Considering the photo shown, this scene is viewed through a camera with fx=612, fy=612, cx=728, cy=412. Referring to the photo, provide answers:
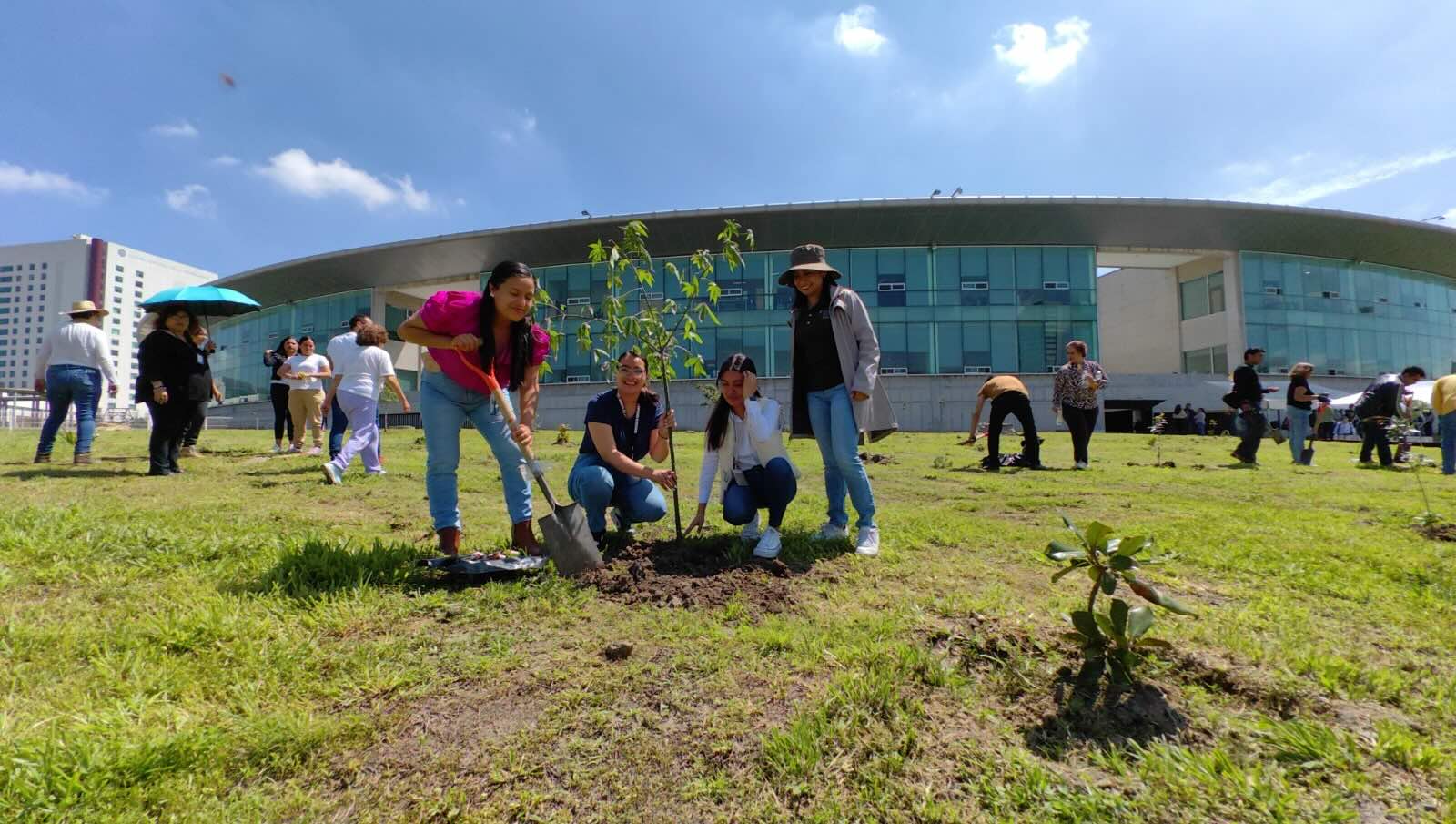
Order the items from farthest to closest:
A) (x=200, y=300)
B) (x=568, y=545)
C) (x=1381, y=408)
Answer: (x=1381, y=408)
(x=200, y=300)
(x=568, y=545)

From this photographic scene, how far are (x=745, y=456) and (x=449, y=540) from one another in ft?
5.84

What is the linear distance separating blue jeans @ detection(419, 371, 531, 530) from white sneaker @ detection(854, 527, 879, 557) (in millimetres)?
A: 1963

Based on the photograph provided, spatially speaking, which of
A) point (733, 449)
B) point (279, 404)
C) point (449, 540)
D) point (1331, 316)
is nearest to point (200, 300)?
point (279, 404)

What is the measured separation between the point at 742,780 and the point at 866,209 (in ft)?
95.7

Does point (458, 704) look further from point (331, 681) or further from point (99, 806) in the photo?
point (99, 806)

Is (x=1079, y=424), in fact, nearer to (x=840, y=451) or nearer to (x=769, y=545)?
(x=840, y=451)

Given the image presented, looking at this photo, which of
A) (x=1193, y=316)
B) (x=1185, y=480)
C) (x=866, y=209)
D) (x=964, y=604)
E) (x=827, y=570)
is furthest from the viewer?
(x=1193, y=316)

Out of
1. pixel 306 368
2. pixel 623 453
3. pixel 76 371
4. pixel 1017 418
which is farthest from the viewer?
pixel 1017 418

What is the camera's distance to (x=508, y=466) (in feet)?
11.2

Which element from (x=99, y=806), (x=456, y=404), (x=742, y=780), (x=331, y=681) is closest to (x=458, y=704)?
(x=331, y=681)

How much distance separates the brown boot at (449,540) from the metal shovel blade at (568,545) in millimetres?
560

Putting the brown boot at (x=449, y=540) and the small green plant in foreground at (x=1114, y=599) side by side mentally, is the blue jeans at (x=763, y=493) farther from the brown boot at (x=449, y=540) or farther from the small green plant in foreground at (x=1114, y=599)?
the small green plant in foreground at (x=1114, y=599)

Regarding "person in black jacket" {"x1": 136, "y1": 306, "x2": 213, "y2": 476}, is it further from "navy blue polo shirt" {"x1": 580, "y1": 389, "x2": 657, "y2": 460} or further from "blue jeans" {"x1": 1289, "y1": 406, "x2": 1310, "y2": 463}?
"blue jeans" {"x1": 1289, "y1": 406, "x2": 1310, "y2": 463}

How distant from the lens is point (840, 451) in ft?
12.8
